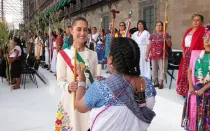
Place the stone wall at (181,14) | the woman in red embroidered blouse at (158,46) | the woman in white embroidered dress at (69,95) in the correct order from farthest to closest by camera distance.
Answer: the stone wall at (181,14), the woman in red embroidered blouse at (158,46), the woman in white embroidered dress at (69,95)

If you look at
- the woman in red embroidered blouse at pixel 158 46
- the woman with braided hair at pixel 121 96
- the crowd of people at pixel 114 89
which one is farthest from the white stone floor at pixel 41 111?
the woman with braided hair at pixel 121 96

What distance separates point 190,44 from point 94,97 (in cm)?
341

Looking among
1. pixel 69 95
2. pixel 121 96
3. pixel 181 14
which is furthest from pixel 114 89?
pixel 181 14

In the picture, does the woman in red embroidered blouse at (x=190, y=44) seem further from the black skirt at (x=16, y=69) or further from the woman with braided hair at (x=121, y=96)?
the black skirt at (x=16, y=69)

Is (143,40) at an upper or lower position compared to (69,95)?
upper

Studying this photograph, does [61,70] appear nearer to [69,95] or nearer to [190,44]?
[69,95]

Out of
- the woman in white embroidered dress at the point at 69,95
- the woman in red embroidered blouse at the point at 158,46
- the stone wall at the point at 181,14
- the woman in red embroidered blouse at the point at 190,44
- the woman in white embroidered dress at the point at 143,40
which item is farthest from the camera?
the stone wall at the point at 181,14

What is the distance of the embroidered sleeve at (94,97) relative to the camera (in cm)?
132

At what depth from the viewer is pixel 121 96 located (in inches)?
51.6

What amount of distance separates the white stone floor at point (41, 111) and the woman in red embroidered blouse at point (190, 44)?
0.26m

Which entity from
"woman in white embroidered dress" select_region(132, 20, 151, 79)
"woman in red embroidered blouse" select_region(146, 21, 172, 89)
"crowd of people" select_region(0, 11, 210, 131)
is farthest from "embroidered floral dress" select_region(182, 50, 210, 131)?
"woman in white embroidered dress" select_region(132, 20, 151, 79)

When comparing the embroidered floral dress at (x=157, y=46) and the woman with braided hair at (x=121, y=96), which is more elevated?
the embroidered floral dress at (x=157, y=46)

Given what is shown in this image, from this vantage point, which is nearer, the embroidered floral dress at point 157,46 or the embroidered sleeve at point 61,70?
the embroidered sleeve at point 61,70

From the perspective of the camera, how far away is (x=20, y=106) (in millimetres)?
5395
